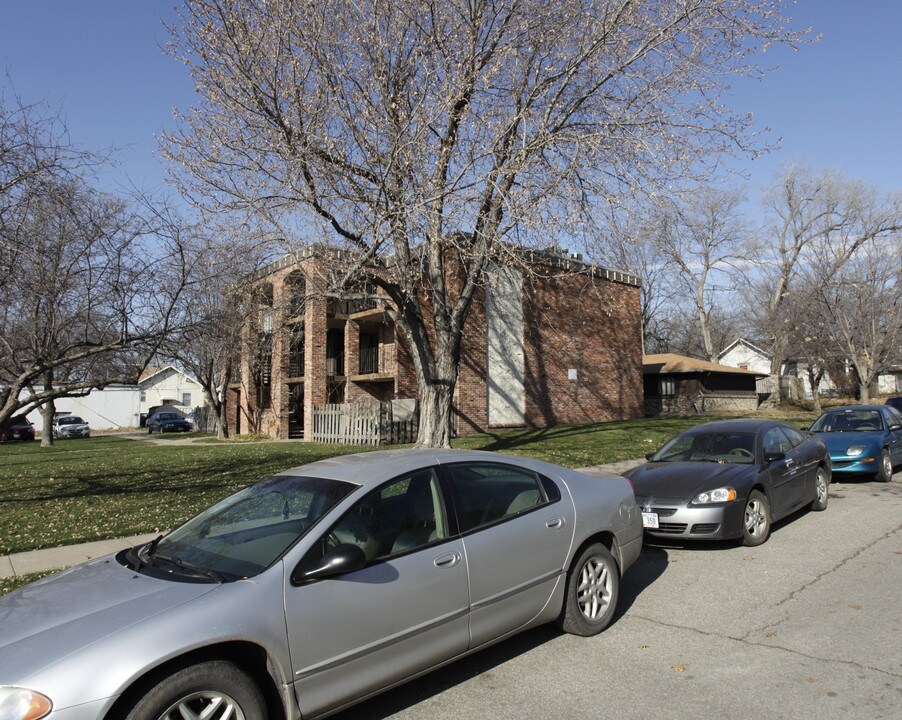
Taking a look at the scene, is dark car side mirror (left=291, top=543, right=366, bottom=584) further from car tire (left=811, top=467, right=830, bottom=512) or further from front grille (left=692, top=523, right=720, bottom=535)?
car tire (left=811, top=467, right=830, bottom=512)

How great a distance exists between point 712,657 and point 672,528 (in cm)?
278

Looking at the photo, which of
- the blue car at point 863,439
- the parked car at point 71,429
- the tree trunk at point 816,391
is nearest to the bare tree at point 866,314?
the tree trunk at point 816,391

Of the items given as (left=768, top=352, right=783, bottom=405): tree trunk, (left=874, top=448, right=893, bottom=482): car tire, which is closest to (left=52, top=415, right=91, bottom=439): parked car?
(left=768, top=352, right=783, bottom=405): tree trunk

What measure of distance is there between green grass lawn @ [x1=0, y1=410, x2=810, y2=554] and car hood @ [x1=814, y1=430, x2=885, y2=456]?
4122mm

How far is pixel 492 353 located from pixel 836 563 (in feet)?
61.9

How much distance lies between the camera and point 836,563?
697 centimetres

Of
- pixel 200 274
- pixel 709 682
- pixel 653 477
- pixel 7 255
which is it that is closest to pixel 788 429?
pixel 653 477

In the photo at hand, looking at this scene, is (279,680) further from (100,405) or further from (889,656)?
(100,405)

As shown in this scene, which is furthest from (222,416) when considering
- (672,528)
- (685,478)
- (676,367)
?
(672,528)

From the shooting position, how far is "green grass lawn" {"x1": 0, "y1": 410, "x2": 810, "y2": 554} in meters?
9.07

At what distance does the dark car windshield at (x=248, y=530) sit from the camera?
12.3 ft

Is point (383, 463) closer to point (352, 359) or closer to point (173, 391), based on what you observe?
point (352, 359)

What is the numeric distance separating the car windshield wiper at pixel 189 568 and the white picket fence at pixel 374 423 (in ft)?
56.7

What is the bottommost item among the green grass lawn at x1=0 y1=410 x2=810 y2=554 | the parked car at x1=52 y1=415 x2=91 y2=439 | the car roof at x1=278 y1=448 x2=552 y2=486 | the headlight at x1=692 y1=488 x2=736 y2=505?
the parked car at x1=52 y1=415 x2=91 y2=439
